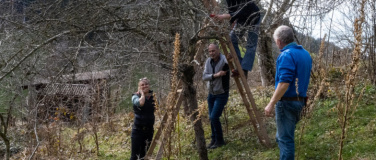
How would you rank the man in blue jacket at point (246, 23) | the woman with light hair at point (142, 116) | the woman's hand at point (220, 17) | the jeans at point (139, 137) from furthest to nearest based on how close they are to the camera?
the jeans at point (139, 137) → the woman with light hair at point (142, 116) → the man in blue jacket at point (246, 23) → the woman's hand at point (220, 17)

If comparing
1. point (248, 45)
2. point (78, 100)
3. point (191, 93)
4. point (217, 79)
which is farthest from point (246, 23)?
point (78, 100)

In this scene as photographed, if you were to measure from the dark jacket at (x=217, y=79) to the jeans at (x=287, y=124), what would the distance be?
1.82 meters

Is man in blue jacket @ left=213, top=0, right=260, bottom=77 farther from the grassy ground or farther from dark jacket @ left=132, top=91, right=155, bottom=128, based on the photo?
dark jacket @ left=132, top=91, right=155, bottom=128

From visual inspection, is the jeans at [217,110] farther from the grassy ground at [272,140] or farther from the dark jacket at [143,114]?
the dark jacket at [143,114]

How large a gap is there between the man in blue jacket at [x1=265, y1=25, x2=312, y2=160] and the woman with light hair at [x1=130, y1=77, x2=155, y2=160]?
6.48 feet

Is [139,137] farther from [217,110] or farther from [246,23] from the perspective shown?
[246,23]

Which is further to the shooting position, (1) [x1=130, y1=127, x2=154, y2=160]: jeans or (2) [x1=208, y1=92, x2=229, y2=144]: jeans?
(2) [x1=208, y1=92, x2=229, y2=144]: jeans

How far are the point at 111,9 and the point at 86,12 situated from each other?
0.33 meters

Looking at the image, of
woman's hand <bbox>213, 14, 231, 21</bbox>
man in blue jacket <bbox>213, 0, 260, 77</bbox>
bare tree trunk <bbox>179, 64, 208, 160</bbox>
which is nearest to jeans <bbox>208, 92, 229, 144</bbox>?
man in blue jacket <bbox>213, 0, 260, 77</bbox>

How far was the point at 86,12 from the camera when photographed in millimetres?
4398

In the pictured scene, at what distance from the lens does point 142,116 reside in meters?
4.83

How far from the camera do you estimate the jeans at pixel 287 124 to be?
11.0 ft

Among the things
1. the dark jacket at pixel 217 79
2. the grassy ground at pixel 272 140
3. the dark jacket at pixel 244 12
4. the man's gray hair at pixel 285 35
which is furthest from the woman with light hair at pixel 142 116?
the man's gray hair at pixel 285 35

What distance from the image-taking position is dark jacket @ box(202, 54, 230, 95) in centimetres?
519
